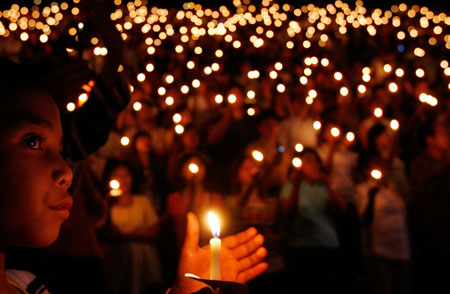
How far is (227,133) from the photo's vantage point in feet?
21.1

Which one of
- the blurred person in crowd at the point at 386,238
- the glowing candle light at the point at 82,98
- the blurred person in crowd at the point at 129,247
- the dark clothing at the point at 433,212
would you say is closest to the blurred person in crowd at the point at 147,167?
the blurred person in crowd at the point at 129,247

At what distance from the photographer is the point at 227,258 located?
169cm

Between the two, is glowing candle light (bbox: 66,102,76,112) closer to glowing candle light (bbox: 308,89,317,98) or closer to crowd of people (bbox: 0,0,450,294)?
crowd of people (bbox: 0,0,450,294)

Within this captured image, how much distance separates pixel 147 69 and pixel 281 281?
4659 mm

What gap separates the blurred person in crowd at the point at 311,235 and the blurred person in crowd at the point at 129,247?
1191mm

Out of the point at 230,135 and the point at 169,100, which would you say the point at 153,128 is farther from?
the point at 230,135

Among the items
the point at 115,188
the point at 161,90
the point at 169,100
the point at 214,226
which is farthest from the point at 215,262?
the point at 161,90

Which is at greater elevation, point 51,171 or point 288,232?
point 51,171

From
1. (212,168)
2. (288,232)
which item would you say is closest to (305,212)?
(288,232)

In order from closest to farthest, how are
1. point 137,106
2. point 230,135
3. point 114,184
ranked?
point 114,184, point 230,135, point 137,106

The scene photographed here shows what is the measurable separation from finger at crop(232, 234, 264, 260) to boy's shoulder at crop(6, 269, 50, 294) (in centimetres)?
56

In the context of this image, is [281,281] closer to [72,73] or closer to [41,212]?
[72,73]

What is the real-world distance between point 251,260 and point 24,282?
65cm

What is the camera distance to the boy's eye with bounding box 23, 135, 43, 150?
1.29 meters
